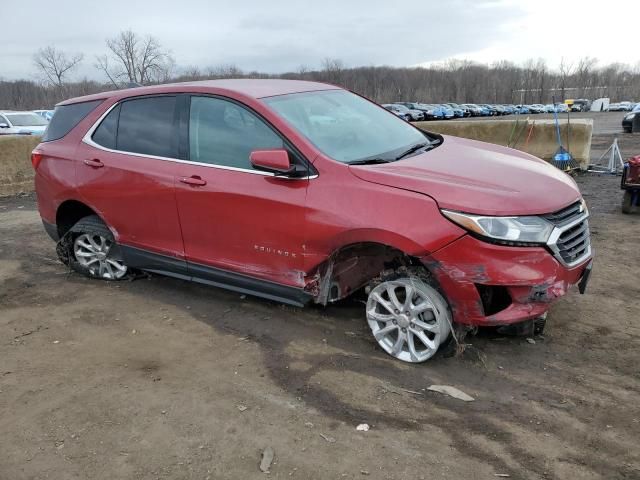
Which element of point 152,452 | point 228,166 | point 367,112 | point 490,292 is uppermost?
point 367,112

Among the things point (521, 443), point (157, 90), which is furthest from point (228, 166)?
point (521, 443)

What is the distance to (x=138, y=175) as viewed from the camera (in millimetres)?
4527

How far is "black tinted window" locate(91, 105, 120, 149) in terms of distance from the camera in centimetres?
482

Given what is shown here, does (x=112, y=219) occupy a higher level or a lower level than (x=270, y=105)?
lower

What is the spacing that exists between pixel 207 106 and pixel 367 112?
1321 millimetres

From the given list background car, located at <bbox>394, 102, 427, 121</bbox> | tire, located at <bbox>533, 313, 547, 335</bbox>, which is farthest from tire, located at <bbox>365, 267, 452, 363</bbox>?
background car, located at <bbox>394, 102, 427, 121</bbox>

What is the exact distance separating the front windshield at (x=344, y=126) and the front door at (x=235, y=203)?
10.1 inches

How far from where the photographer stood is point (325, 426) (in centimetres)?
298

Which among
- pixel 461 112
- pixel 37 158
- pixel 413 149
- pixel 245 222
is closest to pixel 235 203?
pixel 245 222

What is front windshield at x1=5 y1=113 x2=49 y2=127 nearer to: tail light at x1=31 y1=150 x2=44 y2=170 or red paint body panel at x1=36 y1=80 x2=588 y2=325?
tail light at x1=31 y1=150 x2=44 y2=170

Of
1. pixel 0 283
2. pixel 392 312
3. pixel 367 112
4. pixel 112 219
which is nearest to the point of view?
pixel 392 312

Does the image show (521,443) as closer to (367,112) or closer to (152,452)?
(152,452)

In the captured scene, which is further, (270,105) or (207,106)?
(207,106)

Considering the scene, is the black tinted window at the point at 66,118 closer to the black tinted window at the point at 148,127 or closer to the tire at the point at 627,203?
the black tinted window at the point at 148,127
